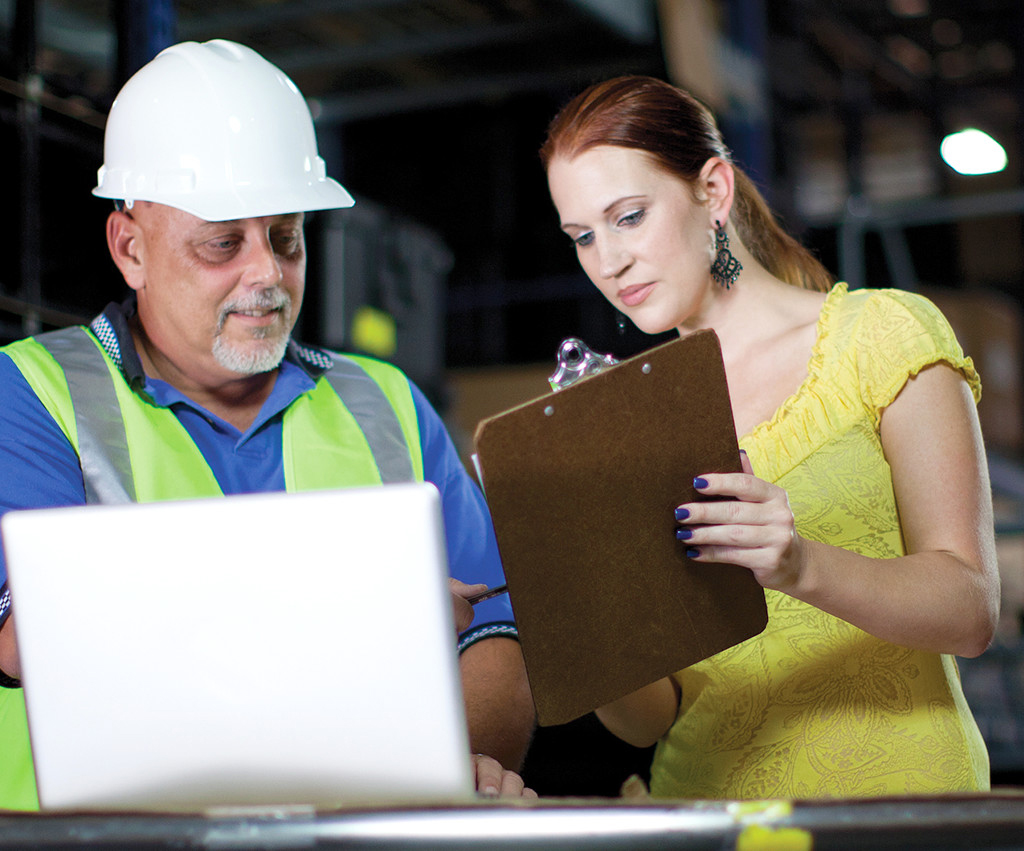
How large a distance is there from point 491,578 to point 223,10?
5.13 m

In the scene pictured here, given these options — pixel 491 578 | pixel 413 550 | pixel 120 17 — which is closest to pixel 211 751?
pixel 413 550

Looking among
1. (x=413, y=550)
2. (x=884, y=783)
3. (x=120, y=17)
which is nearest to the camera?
(x=413, y=550)

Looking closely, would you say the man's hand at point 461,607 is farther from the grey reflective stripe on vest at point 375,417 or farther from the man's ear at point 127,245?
the man's ear at point 127,245

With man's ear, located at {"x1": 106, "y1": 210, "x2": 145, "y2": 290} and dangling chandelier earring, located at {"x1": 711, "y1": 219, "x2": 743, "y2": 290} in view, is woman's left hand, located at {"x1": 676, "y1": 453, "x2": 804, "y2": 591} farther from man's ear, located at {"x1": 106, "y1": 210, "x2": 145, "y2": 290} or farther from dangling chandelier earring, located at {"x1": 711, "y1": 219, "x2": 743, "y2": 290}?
man's ear, located at {"x1": 106, "y1": 210, "x2": 145, "y2": 290}

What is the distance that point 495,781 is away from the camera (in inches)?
44.6

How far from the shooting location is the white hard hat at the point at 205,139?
147 cm

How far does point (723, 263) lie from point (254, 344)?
2.19 feet

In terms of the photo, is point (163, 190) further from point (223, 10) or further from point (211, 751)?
point (223, 10)

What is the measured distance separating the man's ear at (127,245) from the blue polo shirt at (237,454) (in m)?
0.05

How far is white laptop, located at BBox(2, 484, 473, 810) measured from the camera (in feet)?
2.45

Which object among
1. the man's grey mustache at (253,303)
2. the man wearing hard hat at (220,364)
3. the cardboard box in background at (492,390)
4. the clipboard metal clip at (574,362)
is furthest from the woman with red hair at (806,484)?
the cardboard box in background at (492,390)

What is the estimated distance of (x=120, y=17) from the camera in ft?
7.15

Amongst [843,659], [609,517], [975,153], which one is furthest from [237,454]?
[975,153]

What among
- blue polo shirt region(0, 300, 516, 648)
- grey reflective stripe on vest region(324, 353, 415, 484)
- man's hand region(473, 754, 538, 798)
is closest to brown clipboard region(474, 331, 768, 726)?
man's hand region(473, 754, 538, 798)
